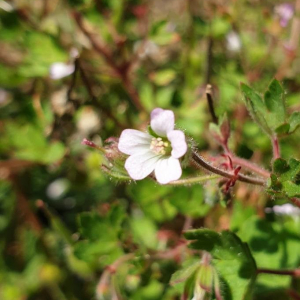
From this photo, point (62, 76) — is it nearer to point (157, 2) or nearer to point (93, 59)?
point (93, 59)

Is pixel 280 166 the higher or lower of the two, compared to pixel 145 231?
higher

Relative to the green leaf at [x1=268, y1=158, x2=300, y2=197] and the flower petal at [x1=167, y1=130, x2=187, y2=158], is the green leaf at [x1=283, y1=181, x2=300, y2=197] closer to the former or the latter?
the green leaf at [x1=268, y1=158, x2=300, y2=197]

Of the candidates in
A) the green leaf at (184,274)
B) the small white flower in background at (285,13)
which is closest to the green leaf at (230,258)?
the green leaf at (184,274)

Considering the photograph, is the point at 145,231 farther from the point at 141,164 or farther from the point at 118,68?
the point at 141,164

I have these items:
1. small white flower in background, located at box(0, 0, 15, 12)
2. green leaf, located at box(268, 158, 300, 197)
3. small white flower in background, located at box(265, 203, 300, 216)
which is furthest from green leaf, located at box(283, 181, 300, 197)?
small white flower in background, located at box(0, 0, 15, 12)

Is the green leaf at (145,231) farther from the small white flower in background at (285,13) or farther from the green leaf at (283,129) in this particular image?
the small white flower in background at (285,13)

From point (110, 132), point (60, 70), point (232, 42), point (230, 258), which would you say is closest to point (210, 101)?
point (230, 258)

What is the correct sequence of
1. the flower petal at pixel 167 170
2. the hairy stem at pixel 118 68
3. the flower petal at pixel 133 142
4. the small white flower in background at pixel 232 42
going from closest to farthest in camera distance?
the flower petal at pixel 167 170 → the flower petal at pixel 133 142 → the hairy stem at pixel 118 68 → the small white flower in background at pixel 232 42
